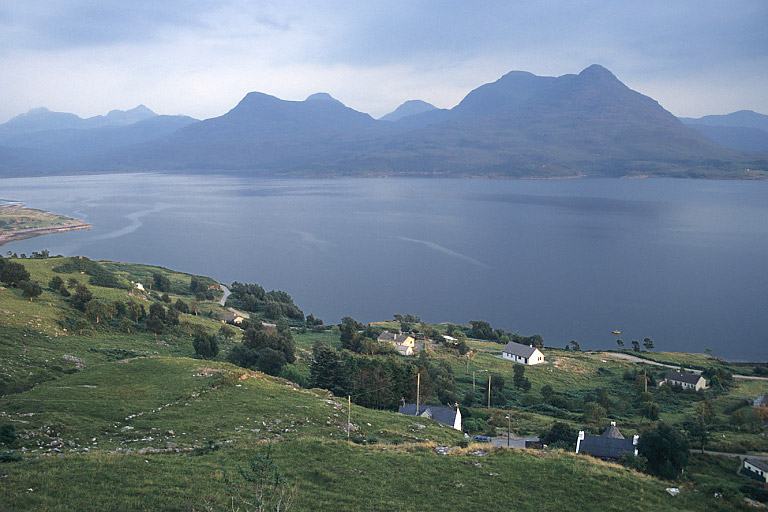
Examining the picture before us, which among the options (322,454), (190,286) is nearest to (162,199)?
(190,286)

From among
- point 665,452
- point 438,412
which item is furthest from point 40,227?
point 665,452

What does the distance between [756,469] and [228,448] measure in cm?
2033

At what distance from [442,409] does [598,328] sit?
46093 mm

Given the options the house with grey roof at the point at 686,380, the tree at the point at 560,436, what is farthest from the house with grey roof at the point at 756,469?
the house with grey roof at the point at 686,380

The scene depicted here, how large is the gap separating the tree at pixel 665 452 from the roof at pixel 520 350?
28970 millimetres

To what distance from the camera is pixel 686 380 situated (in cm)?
3969

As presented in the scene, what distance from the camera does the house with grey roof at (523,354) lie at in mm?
46812

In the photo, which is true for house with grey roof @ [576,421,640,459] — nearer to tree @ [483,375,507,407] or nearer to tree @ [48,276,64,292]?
tree @ [483,375,507,407]

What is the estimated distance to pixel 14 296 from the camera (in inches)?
1227

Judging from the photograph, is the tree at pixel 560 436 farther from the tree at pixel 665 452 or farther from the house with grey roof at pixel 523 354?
the house with grey roof at pixel 523 354

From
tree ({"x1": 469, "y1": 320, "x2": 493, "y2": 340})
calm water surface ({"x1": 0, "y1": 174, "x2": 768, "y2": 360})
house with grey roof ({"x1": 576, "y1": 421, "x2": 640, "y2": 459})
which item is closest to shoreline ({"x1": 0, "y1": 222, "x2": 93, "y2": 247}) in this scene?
calm water surface ({"x1": 0, "y1": 174, "x2": 768, "y2": 360})

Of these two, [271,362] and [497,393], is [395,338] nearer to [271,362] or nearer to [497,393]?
[497,393]

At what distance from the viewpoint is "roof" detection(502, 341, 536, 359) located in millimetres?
47031

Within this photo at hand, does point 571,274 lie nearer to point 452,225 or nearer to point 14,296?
point 452,225
